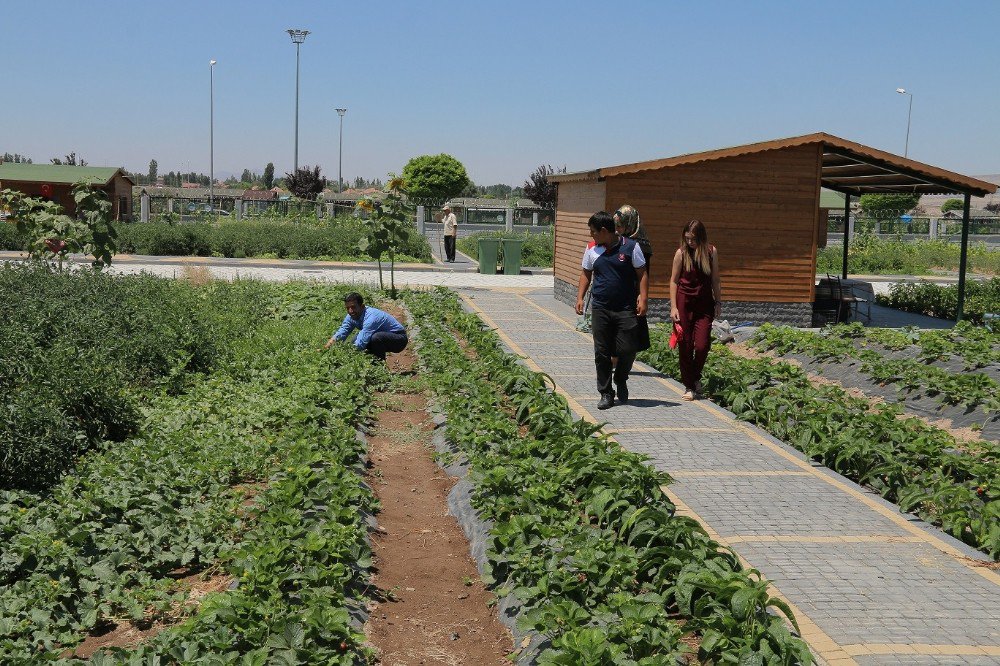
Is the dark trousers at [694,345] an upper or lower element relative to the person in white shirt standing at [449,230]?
lower

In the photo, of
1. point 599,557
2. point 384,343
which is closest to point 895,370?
point 384,343

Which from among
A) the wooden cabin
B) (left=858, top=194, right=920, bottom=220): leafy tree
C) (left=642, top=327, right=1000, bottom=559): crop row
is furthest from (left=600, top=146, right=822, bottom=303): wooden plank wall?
(left=858, top=194, right=920, bottom=220): leafy tree

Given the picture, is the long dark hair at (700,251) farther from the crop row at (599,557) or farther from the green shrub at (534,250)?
the green shrub at (534,250)

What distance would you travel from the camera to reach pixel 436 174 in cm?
8938

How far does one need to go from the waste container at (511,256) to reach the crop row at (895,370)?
1643 centimetres

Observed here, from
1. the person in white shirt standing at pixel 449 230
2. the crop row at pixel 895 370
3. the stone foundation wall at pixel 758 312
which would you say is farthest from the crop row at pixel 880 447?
the person in white shirt standing at pixel 449 230

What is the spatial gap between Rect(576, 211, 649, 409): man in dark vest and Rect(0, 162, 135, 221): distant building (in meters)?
37.0

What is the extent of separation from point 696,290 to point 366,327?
3.96 metres

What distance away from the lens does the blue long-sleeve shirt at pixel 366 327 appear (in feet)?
39.2

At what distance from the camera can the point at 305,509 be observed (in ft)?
20.6

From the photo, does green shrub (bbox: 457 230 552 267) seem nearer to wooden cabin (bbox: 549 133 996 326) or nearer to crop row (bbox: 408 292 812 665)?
wooden cabin (bbox: 549 133 996 326)

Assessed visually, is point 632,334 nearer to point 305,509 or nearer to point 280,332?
point 305,509

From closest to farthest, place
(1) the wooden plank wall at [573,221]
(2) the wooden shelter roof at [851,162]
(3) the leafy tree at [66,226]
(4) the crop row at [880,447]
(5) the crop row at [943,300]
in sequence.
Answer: (4) the crop row at [880,447] < (2) the wooden shelter roof at [851,162] < (3) the leafy tree at [66,226] < (1) the wooden plank wall at [573,221] < (5) the crop row at [943,300]

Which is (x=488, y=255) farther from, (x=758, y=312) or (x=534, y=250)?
(x=758, y=312)
